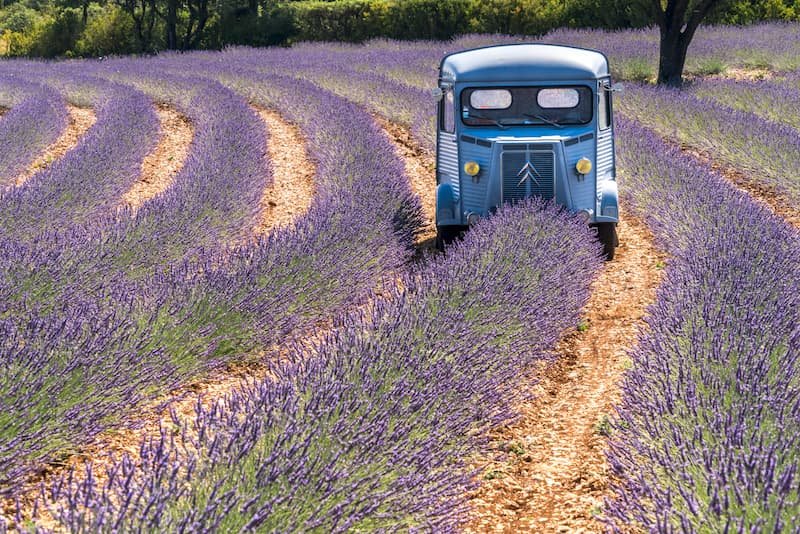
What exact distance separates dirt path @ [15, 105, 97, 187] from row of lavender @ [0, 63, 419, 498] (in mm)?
2739

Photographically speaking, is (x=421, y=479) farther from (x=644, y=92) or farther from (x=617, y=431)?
(x=644, y=92)

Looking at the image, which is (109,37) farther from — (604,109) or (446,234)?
(604,109)

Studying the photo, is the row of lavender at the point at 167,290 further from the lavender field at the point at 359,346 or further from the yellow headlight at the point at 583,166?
the yellow headlight at the point at 583,166

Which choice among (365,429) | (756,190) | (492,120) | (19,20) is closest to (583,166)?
(492,120)

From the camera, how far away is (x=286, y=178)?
1045 cm

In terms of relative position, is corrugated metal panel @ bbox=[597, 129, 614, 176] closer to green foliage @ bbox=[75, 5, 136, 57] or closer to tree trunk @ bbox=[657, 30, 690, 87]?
tree trunk @ bbox=[657, 30, 690, 87]

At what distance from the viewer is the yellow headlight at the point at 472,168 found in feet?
22.9

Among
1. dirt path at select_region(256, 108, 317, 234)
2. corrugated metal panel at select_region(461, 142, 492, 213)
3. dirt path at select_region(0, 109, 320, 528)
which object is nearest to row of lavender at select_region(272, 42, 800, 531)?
corrugated metal panel at select_region(461, 142, 492, 213)

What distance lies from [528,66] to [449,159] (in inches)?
35.8

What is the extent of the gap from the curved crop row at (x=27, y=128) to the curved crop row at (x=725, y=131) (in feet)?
23.6

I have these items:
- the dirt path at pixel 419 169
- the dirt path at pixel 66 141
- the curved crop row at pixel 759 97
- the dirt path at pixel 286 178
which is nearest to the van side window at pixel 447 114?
the dirt path at pixel 419 169

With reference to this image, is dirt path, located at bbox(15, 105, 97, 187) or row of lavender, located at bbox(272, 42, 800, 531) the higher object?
row of lavender, located at bbox(272, 42, 800, 531)

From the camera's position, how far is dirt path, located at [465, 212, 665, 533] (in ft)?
12.0

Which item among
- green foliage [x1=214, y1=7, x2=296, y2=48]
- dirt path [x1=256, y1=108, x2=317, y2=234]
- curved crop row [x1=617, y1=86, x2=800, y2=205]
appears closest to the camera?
dirt path [x1=256, y1=108, x2=317, y2=234]
